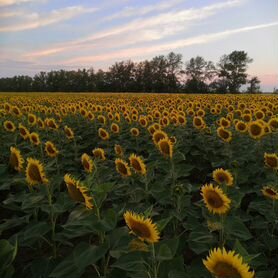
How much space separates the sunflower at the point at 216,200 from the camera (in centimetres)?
262

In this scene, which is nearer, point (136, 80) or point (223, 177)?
point (223, 177)

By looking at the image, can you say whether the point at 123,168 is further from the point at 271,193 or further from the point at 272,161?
the point at 272,161

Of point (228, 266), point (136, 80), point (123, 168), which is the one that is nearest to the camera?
point (228, 266)

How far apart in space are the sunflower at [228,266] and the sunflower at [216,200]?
0.91 meters

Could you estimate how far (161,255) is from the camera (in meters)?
2.09

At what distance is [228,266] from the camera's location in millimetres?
1682

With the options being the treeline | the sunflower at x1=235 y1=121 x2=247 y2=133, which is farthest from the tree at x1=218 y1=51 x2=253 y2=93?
the sunflower at x1=235 y1=121 x2=247 y2=133

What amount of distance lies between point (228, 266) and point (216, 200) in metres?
0.99

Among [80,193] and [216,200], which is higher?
[80,193]

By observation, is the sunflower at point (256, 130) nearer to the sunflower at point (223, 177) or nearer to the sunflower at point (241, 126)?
the sunflower at point (241, 126)

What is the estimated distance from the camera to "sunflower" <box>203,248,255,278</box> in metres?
1.62

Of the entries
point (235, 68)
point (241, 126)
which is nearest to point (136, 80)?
point (235, 68)

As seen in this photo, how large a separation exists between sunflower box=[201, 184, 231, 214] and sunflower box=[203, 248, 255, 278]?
91 centimetres

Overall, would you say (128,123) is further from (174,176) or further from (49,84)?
(49,84)
